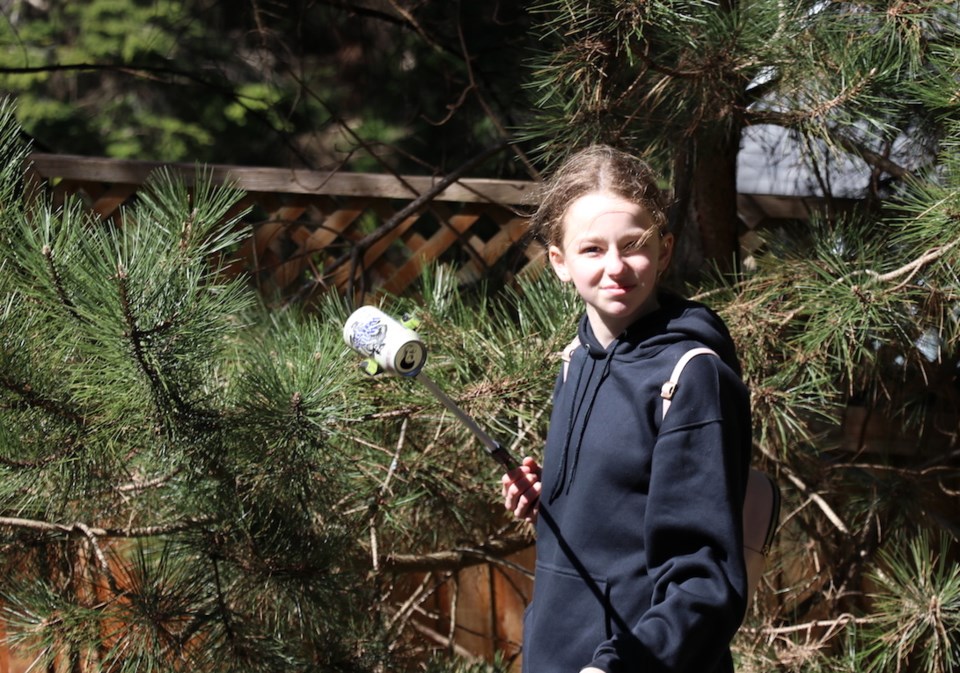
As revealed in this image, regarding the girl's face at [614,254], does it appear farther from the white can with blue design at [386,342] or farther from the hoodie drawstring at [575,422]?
the white can with blue design at [386,342]

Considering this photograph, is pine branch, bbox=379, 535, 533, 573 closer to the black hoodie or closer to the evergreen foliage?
the evergreen foliage

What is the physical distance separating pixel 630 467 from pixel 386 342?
0.29 m

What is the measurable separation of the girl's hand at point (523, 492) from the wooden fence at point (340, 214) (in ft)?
3.01

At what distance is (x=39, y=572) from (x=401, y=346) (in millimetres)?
839

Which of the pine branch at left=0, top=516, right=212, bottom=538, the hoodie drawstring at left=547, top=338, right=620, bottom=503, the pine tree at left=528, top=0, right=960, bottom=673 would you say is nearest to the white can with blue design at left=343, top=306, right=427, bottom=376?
the hoodie drawstring at left=547, top=338, right=620, bottom=503

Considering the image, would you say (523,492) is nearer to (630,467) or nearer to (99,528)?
(630,467)

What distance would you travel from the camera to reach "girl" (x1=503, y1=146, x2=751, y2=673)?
41.7 inches

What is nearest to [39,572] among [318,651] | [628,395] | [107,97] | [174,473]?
[174,473]

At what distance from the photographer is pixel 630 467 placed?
1.16 meters

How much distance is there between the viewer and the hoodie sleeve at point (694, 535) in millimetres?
1031

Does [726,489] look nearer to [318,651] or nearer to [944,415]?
[318,651]

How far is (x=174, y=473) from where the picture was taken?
1539 mm

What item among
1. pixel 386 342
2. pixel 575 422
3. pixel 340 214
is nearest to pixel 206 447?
pixel 386 342

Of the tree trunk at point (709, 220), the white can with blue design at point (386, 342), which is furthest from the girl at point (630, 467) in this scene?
the tree trunk at point (709, 220)
